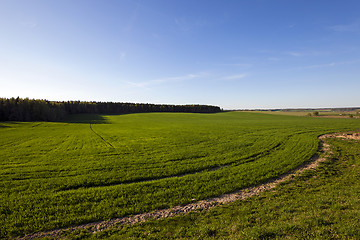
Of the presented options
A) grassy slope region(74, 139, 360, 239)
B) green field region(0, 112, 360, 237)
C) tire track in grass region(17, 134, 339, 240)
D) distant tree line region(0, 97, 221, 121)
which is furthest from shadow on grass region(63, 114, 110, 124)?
grassy slope region(74, 139, 360, 239)

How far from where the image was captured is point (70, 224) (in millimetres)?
8039

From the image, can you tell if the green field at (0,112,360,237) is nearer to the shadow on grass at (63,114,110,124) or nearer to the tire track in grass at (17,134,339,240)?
the tire track in grass at (17,134,339,240)

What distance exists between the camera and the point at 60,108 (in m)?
99.1

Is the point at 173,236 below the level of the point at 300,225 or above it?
below

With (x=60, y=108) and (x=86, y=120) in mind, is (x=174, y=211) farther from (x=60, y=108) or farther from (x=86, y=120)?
(x=60, y=108)

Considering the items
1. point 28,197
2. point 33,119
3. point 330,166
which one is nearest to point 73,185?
point 28,197

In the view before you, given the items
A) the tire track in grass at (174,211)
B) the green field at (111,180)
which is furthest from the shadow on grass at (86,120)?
the tire track in grass at (174,211)

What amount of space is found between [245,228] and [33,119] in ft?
340

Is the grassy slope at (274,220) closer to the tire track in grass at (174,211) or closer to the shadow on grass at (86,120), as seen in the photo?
the tire track in grass at (174,211)

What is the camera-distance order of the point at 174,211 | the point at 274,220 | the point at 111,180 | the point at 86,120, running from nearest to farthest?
the point at 274,220, the point at 174,211, the point at 111,180, the point at 86,120

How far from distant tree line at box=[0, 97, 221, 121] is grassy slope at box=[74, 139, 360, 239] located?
97246 millimetres

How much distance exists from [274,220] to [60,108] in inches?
4832

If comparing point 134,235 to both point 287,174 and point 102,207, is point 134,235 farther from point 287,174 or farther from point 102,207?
point 287,174

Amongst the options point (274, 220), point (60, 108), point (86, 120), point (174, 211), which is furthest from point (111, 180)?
point (60, 108)
